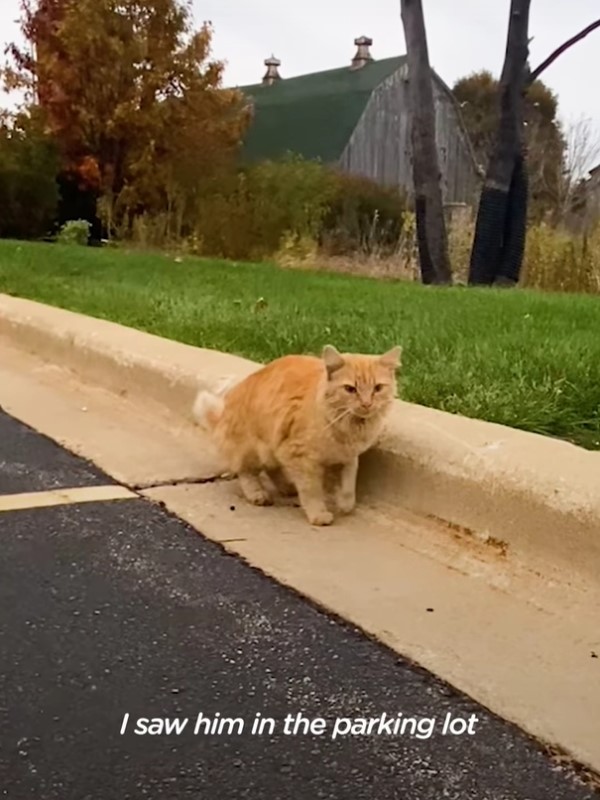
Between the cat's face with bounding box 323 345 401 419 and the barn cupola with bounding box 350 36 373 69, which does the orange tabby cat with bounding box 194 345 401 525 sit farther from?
the barn cupola with bounding box 350 36 373 69

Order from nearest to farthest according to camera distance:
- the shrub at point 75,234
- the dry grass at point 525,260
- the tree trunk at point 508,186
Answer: the dry grass at point 525,260 → the tree trunk at point 508,186 → the shrub at point 75,234

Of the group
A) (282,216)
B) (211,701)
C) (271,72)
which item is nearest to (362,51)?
(271,72)

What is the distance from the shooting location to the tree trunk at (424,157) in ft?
41.4

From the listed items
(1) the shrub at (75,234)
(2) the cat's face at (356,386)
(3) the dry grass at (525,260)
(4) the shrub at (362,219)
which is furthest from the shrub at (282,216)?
(2) the cat's face at (356,386)

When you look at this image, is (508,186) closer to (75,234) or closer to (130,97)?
(75,234)

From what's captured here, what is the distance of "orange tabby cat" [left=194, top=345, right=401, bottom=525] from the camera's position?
3555 millimetres

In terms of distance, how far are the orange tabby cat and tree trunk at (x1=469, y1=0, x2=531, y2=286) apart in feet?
27.3

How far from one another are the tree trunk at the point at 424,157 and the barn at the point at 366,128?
17.0 meters

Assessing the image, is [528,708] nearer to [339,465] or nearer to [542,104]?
[339,465]

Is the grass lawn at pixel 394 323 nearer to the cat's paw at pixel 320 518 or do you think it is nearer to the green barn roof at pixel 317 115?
the cat's paw at pixel 320 518

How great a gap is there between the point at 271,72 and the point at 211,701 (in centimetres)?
3796

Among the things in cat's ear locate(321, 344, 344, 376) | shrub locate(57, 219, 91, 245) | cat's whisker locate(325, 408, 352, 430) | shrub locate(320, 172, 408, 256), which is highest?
cat's ear locate(321, 344, 344, 376)

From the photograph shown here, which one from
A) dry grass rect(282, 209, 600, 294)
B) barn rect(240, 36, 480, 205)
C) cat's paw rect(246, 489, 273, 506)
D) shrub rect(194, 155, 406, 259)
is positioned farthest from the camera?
barn rect(240, 36, 480, 205)

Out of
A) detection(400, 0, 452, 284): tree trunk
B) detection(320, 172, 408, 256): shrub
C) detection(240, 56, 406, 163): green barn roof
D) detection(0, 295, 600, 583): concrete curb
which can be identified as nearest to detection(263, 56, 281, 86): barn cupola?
detection(240, 56, 406, 163): green barn roof
